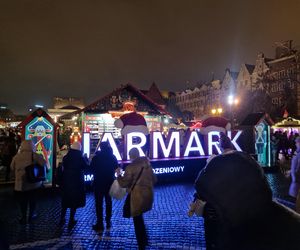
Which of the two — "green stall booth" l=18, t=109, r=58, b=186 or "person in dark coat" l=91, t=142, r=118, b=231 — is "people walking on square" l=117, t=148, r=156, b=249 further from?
"green stall booth" l=18, t=109, r=58, b=186

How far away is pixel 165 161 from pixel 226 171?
34.0 ft

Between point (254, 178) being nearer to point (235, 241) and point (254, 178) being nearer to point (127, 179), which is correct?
point (235, 241)

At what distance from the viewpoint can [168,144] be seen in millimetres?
Answer: 11883

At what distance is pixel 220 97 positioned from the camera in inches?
2469

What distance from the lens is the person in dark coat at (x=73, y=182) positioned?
20.7 feet

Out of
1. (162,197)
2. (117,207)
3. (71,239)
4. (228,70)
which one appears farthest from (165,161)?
(228,70)

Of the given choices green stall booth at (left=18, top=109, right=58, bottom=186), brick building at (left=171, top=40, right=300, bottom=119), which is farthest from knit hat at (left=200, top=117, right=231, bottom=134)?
brick building at (left=171, top=40, right=300, bottom=119)

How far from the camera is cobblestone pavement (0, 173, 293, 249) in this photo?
541cm

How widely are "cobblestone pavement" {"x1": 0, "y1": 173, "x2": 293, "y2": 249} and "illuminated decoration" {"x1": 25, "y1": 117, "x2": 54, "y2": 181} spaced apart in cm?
187

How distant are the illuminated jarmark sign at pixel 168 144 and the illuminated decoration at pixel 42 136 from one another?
4.03 ft

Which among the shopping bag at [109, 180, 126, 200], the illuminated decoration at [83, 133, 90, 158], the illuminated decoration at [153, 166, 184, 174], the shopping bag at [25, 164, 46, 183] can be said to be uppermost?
the illuminated decoration at [83, 133, 90, 158]

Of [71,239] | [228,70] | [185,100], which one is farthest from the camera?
[185,100]

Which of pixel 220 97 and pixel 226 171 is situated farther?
pixel 220 97

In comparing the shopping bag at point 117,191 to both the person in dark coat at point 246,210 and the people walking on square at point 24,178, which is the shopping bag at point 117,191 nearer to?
the people walking on square at point 24,178
